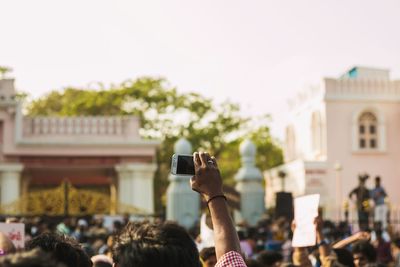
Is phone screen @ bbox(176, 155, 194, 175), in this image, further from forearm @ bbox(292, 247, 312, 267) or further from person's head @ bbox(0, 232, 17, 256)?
forearm @ bbox(292, 247, 312, 267)

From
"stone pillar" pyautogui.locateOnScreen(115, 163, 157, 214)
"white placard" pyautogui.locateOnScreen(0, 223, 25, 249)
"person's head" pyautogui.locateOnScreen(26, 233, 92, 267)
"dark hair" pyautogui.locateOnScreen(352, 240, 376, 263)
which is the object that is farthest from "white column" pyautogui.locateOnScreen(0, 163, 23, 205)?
"person's head" pyautogui.locateOnScreen(26, 233, 92, 267)

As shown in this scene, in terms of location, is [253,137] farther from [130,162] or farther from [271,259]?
[271,259]

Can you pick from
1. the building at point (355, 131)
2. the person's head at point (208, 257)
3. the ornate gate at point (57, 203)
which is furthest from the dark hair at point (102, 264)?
the building at point (355, 131)

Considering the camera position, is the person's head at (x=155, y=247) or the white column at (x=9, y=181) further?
the white column at (x=9, y=181)

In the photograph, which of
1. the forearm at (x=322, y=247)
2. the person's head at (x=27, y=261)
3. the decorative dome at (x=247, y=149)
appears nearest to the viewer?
the person's head at (x=27, y=261)

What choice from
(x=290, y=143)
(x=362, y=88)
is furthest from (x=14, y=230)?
(x=290, y=143)

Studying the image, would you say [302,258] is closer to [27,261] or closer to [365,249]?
[365,249]

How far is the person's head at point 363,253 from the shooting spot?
635 centimetres

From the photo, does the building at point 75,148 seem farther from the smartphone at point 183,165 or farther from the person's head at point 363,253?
the smartphone at point 183,165

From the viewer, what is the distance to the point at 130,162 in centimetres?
2302

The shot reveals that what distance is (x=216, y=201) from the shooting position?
2.73 m

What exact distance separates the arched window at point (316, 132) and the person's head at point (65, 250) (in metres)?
25.4

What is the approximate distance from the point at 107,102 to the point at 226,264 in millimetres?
29562

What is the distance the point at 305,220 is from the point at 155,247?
310 cm
